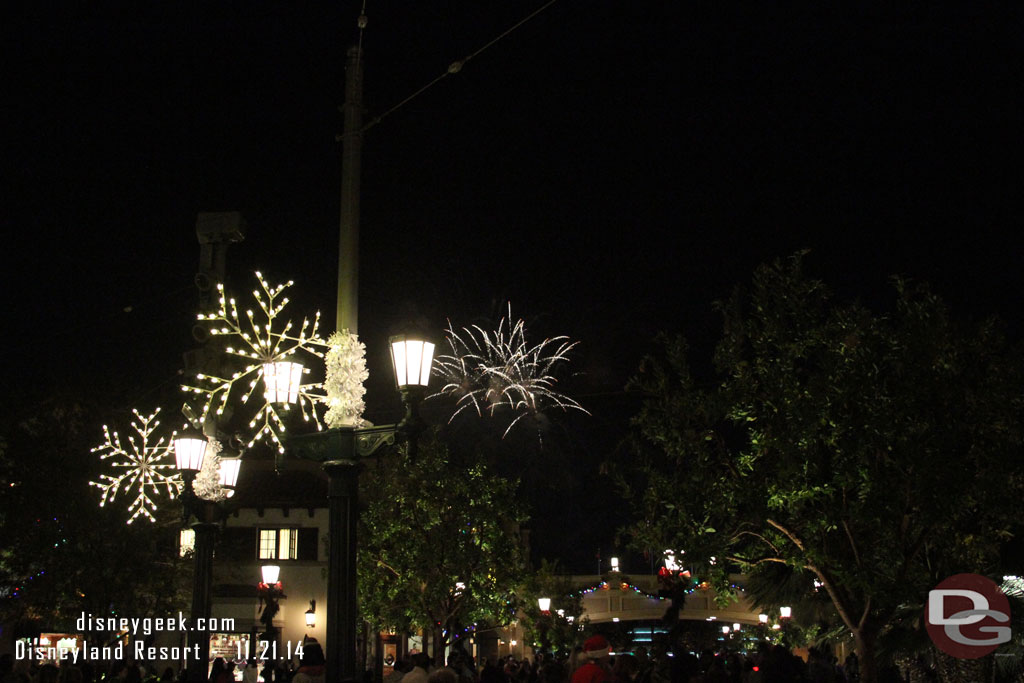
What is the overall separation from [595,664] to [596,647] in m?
0.33

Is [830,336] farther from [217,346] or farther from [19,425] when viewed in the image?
[19,425]

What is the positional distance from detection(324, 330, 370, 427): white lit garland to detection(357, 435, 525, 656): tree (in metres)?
21.1

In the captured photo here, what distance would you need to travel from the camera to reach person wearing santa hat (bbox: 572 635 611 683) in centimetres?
876

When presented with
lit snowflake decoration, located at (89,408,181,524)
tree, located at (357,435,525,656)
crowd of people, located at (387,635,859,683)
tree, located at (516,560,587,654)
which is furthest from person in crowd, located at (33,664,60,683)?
tree, located at (516,560,587,654)

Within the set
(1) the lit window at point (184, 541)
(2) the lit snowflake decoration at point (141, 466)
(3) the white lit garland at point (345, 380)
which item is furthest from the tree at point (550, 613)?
(3) the white lit garland at point (345, 380)

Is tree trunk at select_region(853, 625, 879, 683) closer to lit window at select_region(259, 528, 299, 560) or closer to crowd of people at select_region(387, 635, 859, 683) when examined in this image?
crowd of people at select_region(387, 635, 859, 683)

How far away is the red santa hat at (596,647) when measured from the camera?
30.6 ft

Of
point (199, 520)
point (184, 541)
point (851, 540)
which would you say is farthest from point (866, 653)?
point (184, 541)

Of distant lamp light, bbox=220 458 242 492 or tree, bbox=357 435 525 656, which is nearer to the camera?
distant lamp light, bbox=220 458 242 492

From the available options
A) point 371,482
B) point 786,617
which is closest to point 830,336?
point 371,482

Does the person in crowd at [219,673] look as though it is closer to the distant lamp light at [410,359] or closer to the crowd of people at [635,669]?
the crowd of people at [635,669]

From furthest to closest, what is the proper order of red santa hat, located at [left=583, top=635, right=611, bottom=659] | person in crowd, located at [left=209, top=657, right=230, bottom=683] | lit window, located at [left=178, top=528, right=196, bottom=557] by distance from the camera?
lit window, located at [left=178, top=528, right=196, bottom=557], person in crowd, located at [left=209, top=657, right=230, bottom=683], red santa hat, located at [left=583, top=635, right=611, bottom=659]

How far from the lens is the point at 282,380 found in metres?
10.2

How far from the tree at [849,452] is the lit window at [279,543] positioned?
29.4 m
